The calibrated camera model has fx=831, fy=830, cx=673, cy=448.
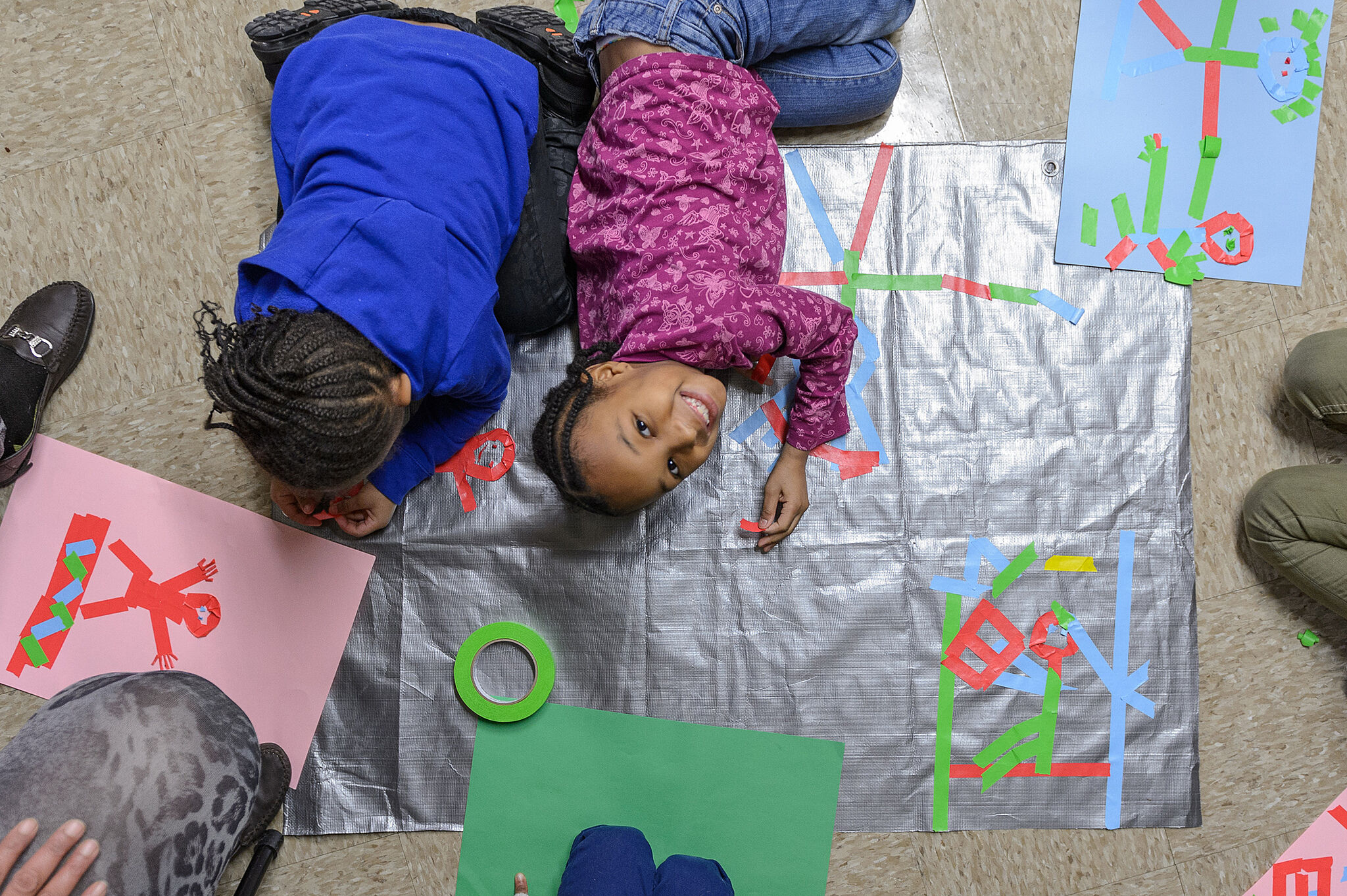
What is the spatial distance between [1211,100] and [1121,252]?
18 centimetres

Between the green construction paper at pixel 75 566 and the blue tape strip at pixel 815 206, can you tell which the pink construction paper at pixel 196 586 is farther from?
the blue tape strip at pixel 815 206

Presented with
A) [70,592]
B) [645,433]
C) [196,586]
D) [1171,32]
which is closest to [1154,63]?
[1171,32]

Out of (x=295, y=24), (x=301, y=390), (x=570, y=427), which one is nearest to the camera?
(x=301, y=390)

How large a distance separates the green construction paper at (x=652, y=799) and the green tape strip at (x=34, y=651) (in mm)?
425

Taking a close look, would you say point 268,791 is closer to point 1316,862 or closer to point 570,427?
point 570,427

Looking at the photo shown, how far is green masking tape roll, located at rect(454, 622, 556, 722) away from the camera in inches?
31.2

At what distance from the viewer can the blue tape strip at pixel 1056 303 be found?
0.84m

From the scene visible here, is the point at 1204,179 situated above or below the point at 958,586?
above

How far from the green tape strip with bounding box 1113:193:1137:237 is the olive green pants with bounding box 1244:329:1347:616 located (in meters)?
0.20

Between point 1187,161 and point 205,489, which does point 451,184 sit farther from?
point 1187,161

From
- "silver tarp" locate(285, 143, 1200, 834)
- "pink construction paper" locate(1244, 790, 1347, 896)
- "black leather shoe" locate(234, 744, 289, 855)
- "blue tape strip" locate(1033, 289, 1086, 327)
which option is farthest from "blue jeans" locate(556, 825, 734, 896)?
"blue tape strip" locate(1033, 289, 1086, 327)

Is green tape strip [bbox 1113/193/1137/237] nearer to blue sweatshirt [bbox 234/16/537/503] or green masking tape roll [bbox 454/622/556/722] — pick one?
blue sweatshirt [bbox 234/16/537/503]

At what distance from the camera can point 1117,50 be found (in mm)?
847

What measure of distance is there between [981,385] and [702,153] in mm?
361
